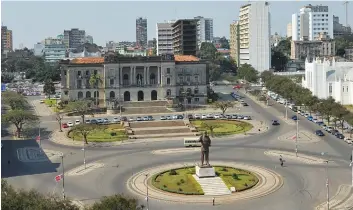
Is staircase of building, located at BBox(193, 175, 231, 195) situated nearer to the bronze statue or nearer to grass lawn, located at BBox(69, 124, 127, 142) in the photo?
the bronze statue

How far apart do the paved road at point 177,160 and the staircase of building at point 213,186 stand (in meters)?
3.85

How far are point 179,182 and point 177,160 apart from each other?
1260cm

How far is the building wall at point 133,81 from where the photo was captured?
125688 millimetres

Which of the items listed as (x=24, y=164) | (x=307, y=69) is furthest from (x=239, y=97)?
(x=24, y=164)

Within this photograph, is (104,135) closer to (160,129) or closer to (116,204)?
(160,129)

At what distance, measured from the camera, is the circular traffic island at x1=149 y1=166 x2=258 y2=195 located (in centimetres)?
5272

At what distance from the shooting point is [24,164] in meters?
65.8

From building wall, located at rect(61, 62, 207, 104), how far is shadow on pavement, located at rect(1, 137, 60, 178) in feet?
147

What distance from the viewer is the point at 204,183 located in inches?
2156

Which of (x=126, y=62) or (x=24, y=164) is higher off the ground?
(x=126, y=62)

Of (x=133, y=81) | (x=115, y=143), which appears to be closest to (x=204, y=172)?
(x=115, y=143)

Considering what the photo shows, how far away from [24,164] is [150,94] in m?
64.0

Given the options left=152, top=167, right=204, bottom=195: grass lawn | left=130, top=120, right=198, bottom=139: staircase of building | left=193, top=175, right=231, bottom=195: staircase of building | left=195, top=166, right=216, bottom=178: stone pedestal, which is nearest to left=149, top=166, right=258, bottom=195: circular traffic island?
left=152, top=167, right=204, bottom=195: grass lawn

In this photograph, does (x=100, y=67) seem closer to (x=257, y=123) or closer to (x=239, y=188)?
(x=257, y=123)
